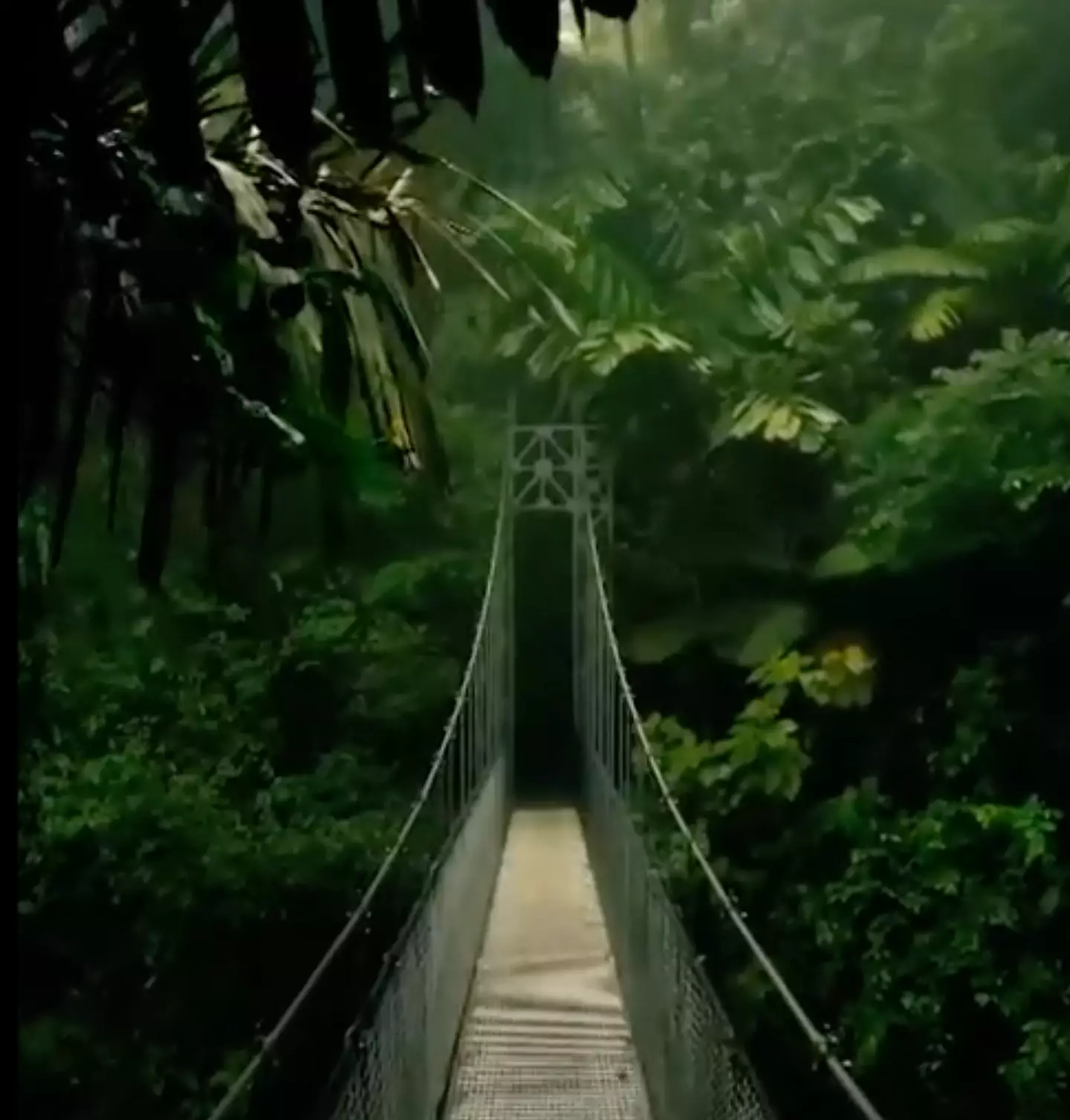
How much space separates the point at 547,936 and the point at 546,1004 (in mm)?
326

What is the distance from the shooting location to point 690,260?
214cm

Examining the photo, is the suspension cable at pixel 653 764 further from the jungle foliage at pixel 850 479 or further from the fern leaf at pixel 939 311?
the fern leaf at pixel 939 311

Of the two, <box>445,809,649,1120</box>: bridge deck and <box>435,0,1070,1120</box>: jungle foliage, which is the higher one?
<box>435,0,1070,1120</box>: jungle foliage

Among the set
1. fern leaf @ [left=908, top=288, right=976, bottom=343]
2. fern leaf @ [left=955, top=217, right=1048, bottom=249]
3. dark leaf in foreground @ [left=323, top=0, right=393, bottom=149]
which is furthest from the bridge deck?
dark leaf in foreground @ [left=323, top=0, right=393, bottom=149]

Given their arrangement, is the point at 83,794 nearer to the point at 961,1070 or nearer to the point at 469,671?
the point at 469,671

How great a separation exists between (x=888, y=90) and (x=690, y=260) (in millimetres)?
397

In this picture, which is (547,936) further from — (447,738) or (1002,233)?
(1002,233)

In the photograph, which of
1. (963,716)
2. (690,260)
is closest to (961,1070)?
(963,716)

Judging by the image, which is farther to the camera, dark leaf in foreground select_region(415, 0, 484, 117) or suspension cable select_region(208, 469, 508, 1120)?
suspension cable select_region(208, 469, 508, 1120)

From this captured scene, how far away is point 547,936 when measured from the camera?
2357mm

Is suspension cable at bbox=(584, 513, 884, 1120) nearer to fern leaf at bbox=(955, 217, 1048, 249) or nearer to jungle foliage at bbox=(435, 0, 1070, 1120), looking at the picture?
jungle foliage at bbox=(435, 0, 1070, 1120)

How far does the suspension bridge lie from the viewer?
169 cm

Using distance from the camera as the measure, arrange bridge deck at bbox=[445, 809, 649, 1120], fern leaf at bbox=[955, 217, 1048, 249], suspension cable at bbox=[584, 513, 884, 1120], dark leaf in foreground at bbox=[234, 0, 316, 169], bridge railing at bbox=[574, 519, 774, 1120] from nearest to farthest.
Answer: dark leaf in foreground at bbox=[234, 0, 316, 169] → bridge railing at bbox=[574, 519, 774, 1120] → bridge deck at bbox=[445, 809, 649, 1120] → suspension cable at bbox=[584, 513, 884, 1120] → fern leaf at bbox=[955, 217, 1048, 249]

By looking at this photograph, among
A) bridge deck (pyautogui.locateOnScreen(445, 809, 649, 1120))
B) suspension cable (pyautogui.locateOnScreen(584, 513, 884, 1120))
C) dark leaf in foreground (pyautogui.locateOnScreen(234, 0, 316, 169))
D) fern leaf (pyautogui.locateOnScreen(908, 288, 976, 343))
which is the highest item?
fern leaf (pyautogui.locateOnScreen(908, 288, 976, 343))
